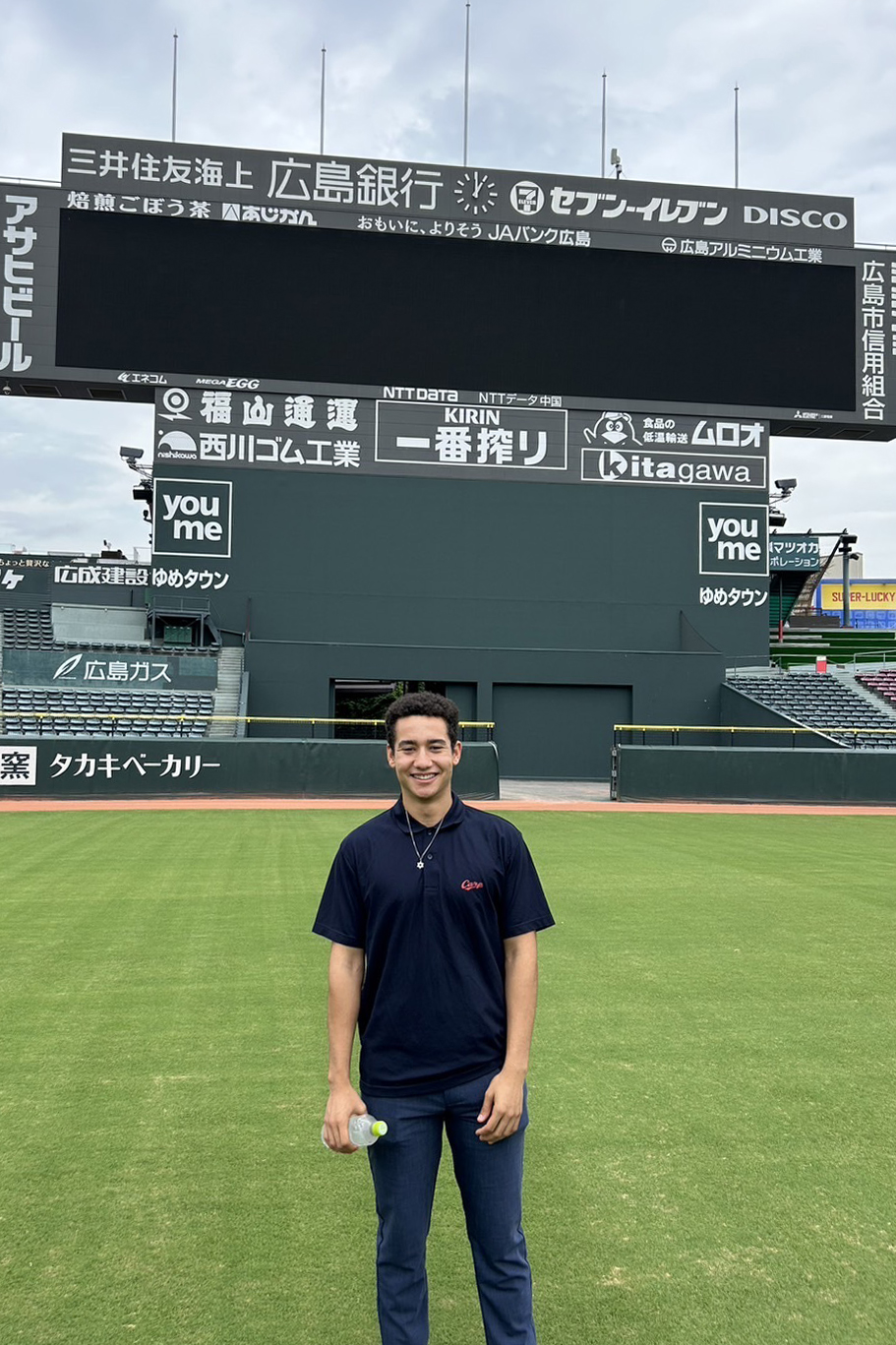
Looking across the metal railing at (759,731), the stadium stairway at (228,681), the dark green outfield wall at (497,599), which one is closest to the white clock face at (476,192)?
the dark green outfield wall at (497,599)

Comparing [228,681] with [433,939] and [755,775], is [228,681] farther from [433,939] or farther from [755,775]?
[433,939]

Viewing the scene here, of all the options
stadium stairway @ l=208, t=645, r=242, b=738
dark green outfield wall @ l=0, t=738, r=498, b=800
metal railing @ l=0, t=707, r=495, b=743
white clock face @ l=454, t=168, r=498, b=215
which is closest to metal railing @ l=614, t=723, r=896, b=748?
metal railing @ l=0, t=707, r=495, b=743

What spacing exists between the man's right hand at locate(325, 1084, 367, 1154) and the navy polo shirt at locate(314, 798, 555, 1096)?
0.26 feet

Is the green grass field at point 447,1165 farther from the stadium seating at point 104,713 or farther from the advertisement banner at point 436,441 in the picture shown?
the advertisement banner at point 436,441

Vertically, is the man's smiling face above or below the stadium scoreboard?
below

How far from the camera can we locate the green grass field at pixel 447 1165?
10.3 ft

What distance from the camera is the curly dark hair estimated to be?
276 centimetres

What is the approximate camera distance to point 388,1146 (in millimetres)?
2588

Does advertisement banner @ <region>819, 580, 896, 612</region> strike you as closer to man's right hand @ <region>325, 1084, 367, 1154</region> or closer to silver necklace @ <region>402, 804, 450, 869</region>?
silver necklace @ <region>402, 804, 450, 869</region>

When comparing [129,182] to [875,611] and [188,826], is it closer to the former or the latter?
[188,826]

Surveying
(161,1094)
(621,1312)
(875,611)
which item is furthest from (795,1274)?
(875,611)

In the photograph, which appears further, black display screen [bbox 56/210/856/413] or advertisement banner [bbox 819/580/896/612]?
advertisement banner [bbox 819/580/896/612]

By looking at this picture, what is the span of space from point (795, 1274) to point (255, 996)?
3926mm

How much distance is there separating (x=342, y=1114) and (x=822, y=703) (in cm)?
2916
